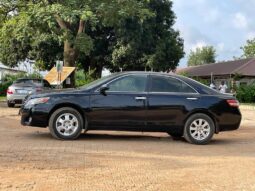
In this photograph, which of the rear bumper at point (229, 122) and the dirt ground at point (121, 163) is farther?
the rear bumper at point (229, 122)

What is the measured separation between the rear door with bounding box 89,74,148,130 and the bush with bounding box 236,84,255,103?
2979 centimetres

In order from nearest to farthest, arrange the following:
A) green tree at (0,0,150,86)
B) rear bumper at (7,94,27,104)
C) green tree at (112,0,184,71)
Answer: green tree at (0,0,150,86) < rear bumper at (7,94,27,104) < green tree at (112,0,184,71)

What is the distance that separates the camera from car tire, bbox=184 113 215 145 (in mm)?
11625

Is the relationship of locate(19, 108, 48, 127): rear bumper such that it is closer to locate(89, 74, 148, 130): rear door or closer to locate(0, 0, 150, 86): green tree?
locate(89, 74, 148, 130): rear door

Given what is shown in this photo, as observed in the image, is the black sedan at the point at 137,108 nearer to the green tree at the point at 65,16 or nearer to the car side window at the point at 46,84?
the green tree at the point at 65,16

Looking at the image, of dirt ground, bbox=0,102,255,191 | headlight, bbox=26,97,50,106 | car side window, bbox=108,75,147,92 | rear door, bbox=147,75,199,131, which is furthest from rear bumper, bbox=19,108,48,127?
rear door, bbox=147,75,199,131

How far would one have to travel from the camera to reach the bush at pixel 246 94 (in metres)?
40.1

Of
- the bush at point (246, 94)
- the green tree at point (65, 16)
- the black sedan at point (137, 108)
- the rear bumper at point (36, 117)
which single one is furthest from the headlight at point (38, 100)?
the bush at point (246, 94)

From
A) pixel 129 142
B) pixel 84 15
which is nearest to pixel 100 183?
pixel 129 142

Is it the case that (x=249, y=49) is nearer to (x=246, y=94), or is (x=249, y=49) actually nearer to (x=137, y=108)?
(x=246, y=94)

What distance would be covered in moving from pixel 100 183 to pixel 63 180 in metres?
0.51

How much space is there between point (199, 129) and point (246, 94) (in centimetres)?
2939

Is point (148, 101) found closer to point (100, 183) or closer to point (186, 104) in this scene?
point (186, 104)

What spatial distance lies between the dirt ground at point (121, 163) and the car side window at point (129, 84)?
45.5 inches
